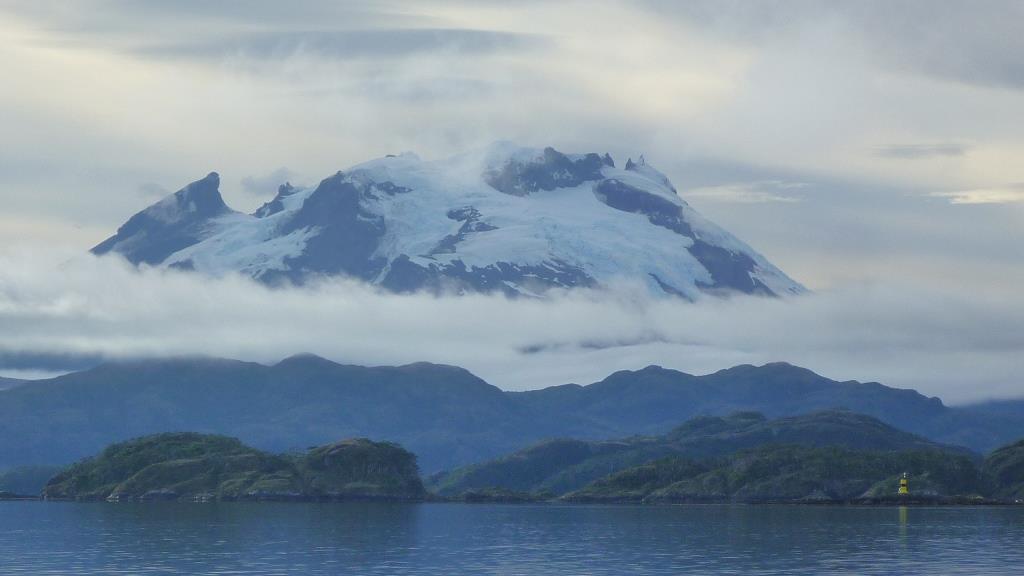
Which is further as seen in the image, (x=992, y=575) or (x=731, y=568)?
(x=731, y=568)

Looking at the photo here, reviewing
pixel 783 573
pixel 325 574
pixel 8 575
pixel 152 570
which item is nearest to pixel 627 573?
pixel 783 573

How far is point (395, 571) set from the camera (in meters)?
194

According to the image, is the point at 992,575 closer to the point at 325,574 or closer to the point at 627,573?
the point at 627,573

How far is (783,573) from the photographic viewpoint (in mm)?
186250

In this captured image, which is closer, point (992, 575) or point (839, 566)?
point (992, 575)

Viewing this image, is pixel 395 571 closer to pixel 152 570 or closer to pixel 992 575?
pixel 152 570

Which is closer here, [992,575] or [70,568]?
[992,575]

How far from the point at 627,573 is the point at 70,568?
67.0 m

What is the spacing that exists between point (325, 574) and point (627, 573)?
1386 inches

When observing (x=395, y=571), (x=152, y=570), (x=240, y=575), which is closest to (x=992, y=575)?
(x=395, y=571)

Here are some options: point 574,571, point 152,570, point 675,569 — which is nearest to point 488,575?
point 574,571

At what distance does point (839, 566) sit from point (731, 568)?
13.0 metres

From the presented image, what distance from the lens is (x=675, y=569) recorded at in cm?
19488

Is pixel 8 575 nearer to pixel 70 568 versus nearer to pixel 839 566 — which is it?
pixel 70 568
